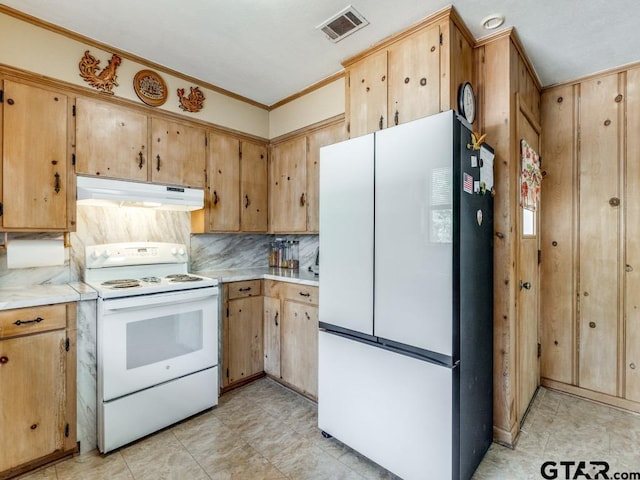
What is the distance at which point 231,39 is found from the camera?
218cm

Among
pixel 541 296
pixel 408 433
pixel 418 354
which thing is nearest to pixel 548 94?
pixel 541 296

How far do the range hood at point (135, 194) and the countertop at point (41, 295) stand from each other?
59 centimetres

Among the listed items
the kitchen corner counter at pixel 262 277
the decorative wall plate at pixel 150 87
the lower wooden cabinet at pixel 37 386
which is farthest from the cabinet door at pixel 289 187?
the lower wooden cabinet at pixel 37 386

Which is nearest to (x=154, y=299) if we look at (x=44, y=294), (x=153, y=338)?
(x=153, y=338)

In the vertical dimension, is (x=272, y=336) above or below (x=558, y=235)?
below

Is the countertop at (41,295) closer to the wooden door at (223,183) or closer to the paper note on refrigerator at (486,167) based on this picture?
the wooden door at (223,183)

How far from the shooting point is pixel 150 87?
2486mm

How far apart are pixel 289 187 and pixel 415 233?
181 centimetres

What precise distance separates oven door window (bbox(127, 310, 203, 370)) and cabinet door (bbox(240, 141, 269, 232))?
1.10 metres

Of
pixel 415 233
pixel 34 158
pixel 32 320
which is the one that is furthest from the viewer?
pixel 34 158

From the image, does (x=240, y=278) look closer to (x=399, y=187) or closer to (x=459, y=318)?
(x=399, y=187)

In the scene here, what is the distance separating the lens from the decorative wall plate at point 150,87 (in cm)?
243

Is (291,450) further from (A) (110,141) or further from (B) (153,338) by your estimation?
(A) (110,141)

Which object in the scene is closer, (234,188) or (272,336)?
(272,336)
